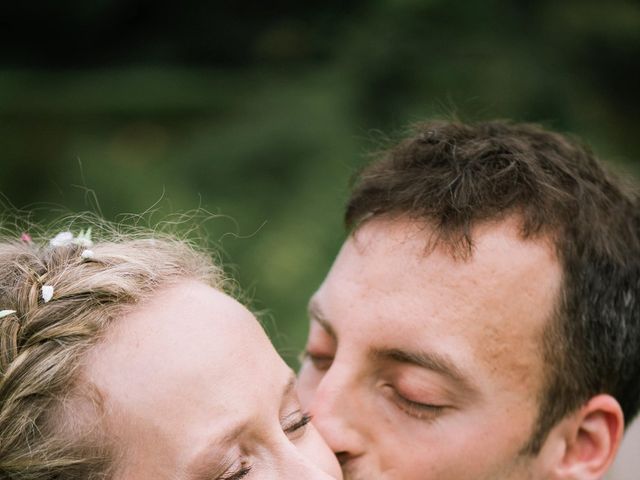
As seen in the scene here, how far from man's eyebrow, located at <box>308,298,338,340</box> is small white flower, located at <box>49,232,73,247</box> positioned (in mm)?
951

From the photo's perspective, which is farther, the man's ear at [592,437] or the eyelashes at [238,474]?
the man's ear at [592,437]

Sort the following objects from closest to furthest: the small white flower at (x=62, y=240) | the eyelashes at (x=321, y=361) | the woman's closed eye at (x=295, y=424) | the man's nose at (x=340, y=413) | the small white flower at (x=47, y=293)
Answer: the small white flower at (x=47, y=293)
the woman's closed eye at (x=295, y=424)
the small white flower at (x=62, y=240)
the man's nose at (x=340, y=413)
the eyelashes at (x=321, y=361)

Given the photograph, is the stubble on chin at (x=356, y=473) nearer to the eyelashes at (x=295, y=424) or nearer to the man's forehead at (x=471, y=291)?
the eyelashes at (x=295, y=424)

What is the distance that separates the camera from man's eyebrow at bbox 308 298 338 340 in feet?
10.6

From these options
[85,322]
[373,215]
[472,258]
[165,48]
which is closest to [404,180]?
[373,215]

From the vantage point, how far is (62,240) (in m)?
2.87

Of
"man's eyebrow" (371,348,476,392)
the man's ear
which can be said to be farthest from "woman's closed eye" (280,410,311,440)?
the man's ear

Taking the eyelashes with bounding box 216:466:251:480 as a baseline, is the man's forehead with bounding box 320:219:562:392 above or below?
above

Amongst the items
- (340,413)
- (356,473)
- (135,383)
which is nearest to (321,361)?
(340,413)

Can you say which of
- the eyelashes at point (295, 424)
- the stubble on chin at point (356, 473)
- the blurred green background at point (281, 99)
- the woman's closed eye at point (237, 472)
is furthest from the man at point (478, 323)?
the blurred green background at point (281, 99)

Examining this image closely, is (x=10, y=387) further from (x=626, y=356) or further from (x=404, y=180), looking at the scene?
(x=626, y=356)

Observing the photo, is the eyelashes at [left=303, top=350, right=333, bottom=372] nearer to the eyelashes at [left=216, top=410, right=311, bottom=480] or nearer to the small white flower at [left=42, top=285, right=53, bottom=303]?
the eyelashes at [left=216, top=410, right=311, bottom=480]

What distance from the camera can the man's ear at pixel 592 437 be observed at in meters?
3.28

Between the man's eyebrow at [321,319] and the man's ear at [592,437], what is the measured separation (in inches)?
36.4
